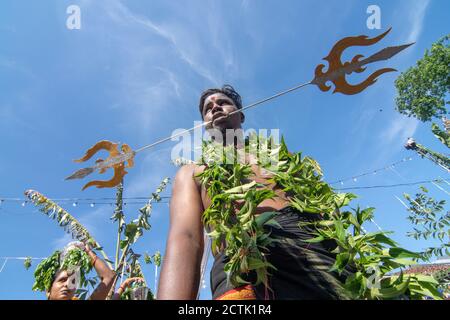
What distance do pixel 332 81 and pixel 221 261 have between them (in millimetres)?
1495

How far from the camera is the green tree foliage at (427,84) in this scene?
1444cm

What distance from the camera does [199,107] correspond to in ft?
8.48

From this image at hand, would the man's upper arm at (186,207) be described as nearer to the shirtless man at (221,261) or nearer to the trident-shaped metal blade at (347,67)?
the shirtless man at (221,261)

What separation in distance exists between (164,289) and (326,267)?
2.19 ft

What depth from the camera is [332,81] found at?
203 centimetres

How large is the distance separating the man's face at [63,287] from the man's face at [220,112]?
221 cm

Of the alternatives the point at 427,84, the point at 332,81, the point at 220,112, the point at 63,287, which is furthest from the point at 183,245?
the point at 427,84

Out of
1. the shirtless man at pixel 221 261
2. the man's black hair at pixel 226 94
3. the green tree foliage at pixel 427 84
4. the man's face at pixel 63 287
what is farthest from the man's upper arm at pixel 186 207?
the green tree foliage at pixel 427 84

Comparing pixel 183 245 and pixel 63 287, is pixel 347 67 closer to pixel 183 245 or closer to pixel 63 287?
pixel 183 245

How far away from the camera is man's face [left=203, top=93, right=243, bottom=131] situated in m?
2.19

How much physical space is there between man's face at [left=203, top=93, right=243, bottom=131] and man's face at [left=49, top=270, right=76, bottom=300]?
2212mm

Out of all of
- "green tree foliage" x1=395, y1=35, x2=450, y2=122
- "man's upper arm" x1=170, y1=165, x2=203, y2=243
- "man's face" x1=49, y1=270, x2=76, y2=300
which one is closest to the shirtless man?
"man's upper arm" x1=170, y1=165, x2=203, y2=243
